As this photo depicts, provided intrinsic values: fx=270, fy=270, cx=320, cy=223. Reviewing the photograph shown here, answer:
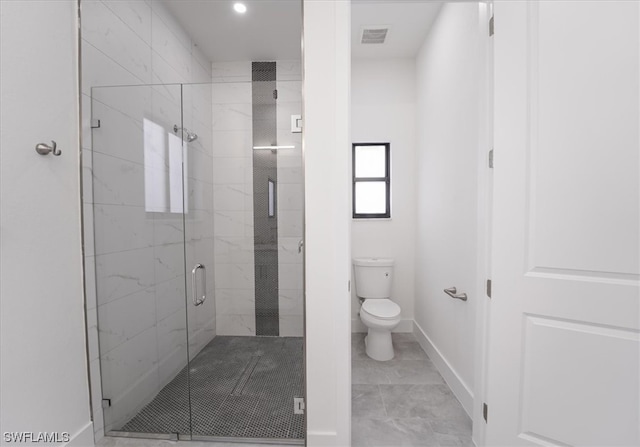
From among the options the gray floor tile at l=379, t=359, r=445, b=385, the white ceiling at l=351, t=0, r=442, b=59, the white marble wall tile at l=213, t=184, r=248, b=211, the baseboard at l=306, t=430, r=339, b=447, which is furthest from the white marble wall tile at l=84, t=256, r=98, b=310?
the white ceiling at l=351, t=0, r=442, b=59

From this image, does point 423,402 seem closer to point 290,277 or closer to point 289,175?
point 290,277

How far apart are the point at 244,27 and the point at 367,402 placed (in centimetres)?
257

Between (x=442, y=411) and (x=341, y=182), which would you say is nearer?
(x=341, y=182)

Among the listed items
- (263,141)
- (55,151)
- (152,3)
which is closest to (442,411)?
(263,141)

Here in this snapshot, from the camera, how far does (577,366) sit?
114cm

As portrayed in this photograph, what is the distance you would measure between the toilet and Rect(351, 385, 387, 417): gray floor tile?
439 mm

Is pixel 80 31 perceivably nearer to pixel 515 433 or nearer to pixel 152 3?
pixel 152 3

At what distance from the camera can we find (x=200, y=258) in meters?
1.67

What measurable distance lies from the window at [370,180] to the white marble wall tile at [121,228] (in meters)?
2.00

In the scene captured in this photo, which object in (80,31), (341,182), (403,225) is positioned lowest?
(403,225)

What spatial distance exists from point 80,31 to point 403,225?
2843 millimetres

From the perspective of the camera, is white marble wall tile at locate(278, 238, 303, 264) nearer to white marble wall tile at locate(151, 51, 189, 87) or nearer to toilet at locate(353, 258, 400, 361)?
toilet at locate(353, 258, 400, 361)

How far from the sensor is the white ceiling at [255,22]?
1488 millimetres

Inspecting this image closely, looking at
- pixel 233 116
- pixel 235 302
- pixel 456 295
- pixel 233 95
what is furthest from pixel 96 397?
pixel 456 295
